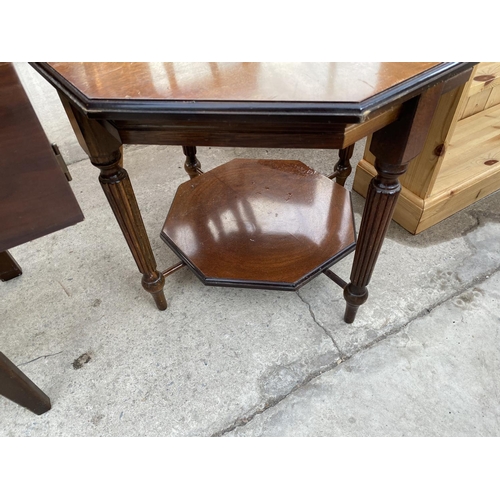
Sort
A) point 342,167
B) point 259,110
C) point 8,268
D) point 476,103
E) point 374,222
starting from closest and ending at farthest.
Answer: point 259,110, point 374,222, point 8,268, point 342,167, point 476,103

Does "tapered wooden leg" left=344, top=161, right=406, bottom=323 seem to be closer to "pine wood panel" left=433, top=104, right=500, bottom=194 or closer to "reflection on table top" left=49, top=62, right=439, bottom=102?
"reflection on table top" left=49, top=62, right=439, bottom=102

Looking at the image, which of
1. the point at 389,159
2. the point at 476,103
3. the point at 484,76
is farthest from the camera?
the point at 476,103

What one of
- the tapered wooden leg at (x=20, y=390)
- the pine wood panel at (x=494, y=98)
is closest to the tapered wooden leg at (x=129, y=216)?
the tapered wooden leg at (x=20, y=390)

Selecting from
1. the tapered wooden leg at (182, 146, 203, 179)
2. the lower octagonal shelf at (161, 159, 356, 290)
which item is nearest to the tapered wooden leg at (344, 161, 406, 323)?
the lower octagonal shelf at (161, 159, 356, 290)

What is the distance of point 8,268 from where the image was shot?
4.39ft

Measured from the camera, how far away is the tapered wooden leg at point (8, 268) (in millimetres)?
1310

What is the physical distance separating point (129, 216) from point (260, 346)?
1.76ft

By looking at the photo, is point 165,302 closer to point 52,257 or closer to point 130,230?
point 130,230

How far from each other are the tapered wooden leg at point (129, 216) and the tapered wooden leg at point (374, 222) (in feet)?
1.74

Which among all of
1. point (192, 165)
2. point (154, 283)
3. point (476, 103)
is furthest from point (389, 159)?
point (476, 103)

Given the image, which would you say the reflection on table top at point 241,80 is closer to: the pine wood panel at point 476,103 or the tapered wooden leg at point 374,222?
the tapered wooden leg at point 374,222

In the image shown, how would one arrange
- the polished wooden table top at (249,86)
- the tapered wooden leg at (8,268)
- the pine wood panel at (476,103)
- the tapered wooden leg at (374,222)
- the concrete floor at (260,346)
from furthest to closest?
1. the pine wood panel at (476,103)
2. the tapered wooden leg at (8,268)
3. the concrete floor at (260,346)
4. the tapered wooden leg at (374,222)
5. the polished wooden table top at (249,86)

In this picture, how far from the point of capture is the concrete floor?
1.01 meters

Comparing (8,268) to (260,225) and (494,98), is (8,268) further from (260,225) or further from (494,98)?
(494,98)
